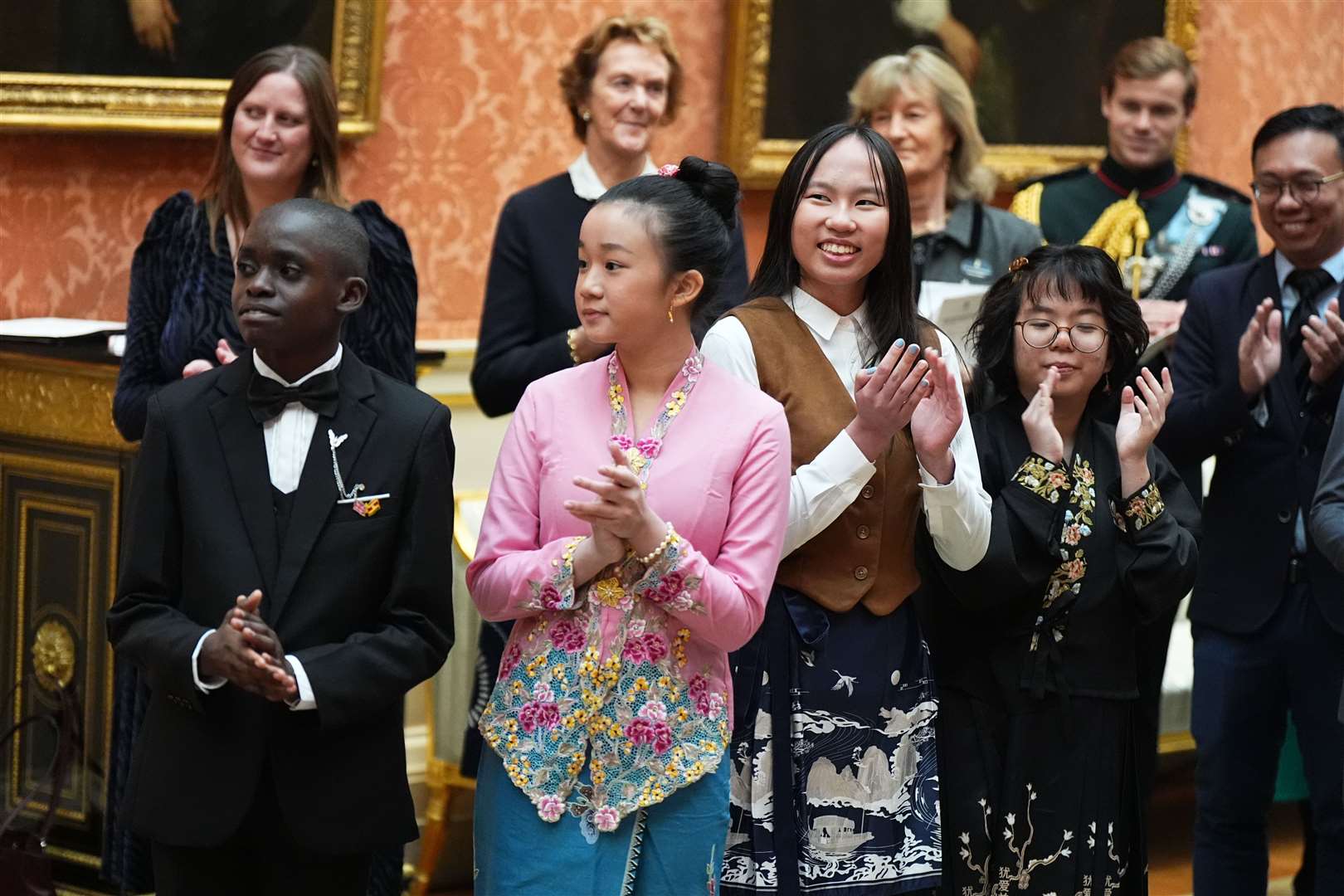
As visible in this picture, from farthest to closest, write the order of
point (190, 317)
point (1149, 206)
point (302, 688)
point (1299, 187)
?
point (1149, 206) < point (1299, 187) < point (190, 317) < point (302, 688)

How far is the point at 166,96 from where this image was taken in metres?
4.39

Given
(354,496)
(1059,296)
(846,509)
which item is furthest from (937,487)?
(354,496)

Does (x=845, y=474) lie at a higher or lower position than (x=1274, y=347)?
lower

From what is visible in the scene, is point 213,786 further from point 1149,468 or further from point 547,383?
point 1149,468

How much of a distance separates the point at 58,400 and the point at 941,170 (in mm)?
2043

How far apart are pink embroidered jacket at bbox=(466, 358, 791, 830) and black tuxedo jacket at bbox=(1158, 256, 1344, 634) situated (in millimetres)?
1442

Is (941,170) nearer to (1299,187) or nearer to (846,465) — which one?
(1299,187)

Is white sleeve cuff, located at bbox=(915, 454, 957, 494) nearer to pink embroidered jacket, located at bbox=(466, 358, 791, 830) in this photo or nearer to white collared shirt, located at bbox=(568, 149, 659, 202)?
pink embroidered jacket, located at bbox=(466, 358, 791, 830)

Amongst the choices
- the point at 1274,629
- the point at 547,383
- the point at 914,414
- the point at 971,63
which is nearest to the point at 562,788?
the point at 547,383

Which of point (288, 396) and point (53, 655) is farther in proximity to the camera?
point (53, 655)

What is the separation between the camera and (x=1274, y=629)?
379cm

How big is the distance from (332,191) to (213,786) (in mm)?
1382

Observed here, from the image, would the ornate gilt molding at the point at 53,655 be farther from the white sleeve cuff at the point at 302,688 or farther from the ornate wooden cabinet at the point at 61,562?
the white sleeve cuff at the point at 302,688

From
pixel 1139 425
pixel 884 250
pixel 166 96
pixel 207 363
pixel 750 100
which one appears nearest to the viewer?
pixel 884 250
